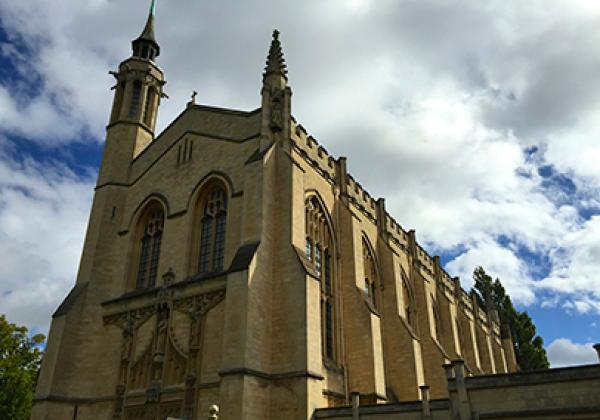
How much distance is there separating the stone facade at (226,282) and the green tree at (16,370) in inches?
276

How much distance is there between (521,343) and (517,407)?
39261mm

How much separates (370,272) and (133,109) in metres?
14.2

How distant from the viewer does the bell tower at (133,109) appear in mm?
23031

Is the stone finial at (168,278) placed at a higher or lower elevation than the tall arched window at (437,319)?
lower

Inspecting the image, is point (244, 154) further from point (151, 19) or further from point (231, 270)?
point (151, 19)

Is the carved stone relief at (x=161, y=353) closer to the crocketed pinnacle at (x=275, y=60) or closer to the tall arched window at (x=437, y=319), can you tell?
the crocketed pinnacle at (x=275, y=60)

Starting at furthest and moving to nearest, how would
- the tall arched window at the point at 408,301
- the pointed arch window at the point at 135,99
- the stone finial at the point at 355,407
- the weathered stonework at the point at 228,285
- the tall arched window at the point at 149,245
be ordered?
the tall arched window at the point at 408,301 → the pointed arch window at the point at 135,99 → the tall arched window at the point at 149,245 → the weathered stonework at the point at 228,285 → the stone finial at the point at 355,407

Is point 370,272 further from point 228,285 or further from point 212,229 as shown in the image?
point 228,285

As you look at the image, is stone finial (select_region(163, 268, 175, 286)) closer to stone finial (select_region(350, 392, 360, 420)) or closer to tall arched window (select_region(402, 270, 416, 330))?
stone finial (select_region(350, 392, 360, 420))

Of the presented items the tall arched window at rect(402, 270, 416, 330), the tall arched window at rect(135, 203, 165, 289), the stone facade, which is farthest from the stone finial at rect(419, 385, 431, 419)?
the tall arched window at rect(402, 270, 416, 330)

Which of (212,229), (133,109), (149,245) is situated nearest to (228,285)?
(212,229)

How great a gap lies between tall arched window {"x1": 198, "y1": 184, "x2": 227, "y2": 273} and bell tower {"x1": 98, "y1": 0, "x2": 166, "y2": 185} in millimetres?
5741

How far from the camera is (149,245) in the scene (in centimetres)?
2064

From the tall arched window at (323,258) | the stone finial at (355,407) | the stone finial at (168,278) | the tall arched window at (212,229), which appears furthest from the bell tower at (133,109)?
the stone finial at (355,407)
